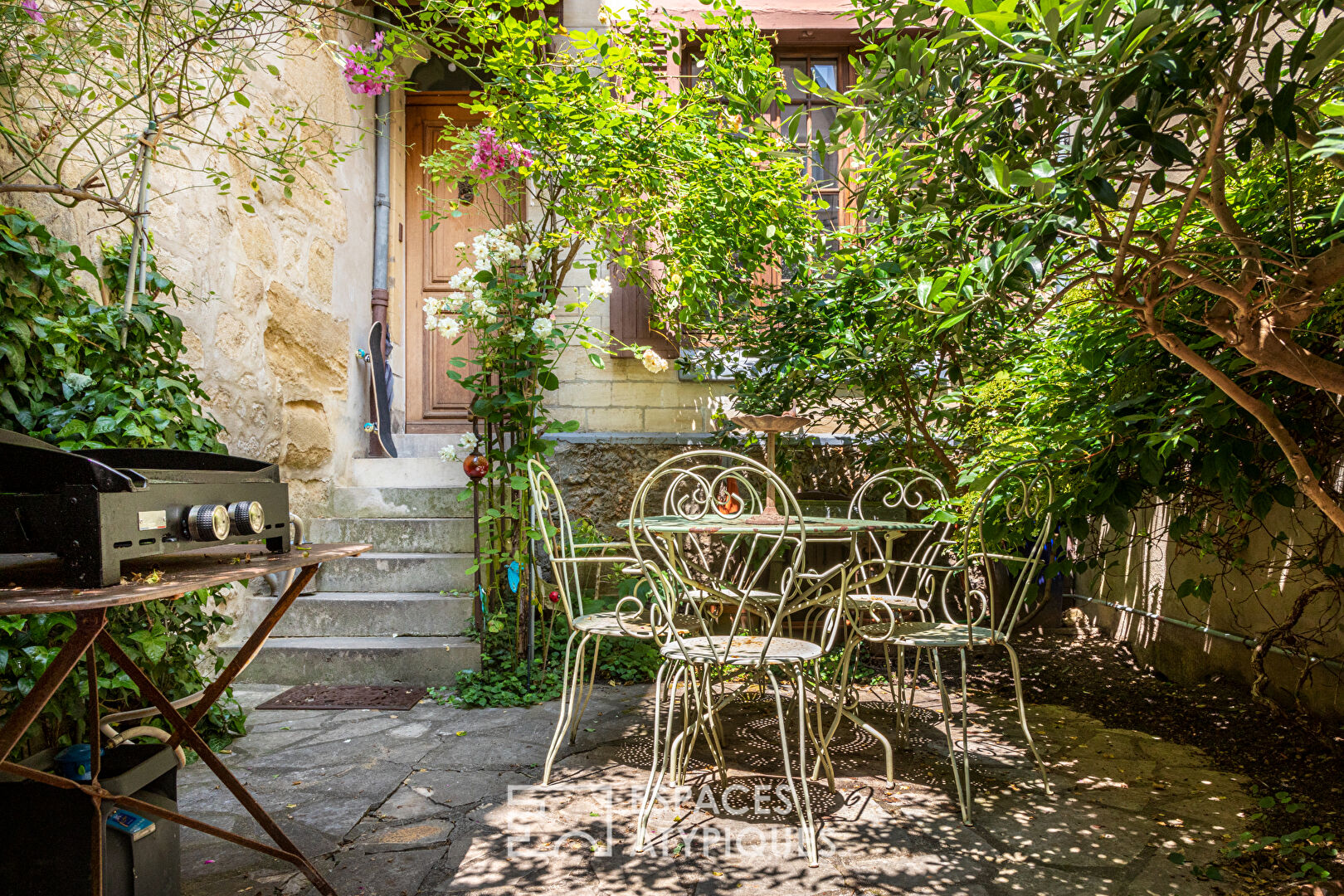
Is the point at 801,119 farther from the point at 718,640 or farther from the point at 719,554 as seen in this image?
the point at 718,640

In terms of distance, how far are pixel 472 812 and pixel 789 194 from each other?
9.26 feet

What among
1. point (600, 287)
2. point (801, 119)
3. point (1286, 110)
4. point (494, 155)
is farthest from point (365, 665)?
point (801, 119)

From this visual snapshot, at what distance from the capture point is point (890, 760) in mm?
2553

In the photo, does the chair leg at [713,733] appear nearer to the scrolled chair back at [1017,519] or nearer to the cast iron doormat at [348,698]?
the scrolled chair back at [1017,519]

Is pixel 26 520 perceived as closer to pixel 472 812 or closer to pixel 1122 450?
pixel 472 812

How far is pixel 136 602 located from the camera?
1.60 metres

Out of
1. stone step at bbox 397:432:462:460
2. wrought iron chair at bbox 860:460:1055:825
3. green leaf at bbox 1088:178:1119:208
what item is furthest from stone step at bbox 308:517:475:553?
green leaf at bbox 1088:178:1119:208

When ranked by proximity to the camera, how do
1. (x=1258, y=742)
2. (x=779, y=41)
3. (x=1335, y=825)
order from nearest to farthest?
(x=1335, y=825)
(x=1258, y=742)
(x=779, y=41)

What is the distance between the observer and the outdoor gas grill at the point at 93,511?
1.15 meters

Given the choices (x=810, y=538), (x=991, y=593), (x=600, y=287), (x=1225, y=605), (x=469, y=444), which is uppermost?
(x=600, y=287)

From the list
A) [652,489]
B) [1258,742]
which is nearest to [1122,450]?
[1258,742]

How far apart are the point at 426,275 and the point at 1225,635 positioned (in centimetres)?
518

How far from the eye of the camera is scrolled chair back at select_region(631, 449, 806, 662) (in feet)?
7.24

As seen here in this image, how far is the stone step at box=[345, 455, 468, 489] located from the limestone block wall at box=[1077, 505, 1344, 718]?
137 inches
